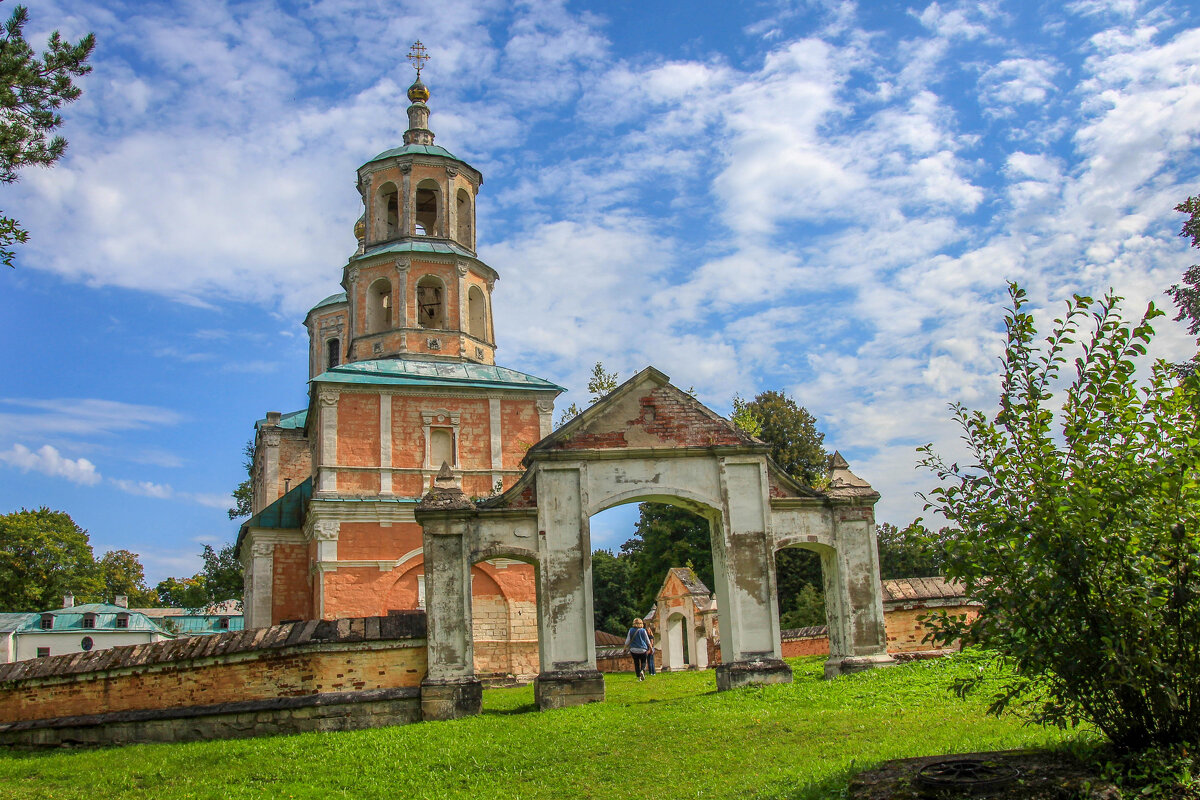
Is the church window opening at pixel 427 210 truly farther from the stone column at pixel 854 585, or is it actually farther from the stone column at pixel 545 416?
the stone column at pixel 854 585

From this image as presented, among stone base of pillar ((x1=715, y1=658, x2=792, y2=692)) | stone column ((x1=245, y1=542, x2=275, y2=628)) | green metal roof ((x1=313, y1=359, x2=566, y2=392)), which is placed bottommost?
stone base of pillar ((x1=715, y1=658, x2=792, y2=692))

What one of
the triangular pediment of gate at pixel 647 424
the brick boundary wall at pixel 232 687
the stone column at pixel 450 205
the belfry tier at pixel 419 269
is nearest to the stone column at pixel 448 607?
the brick boundary wall at pixel 232 687

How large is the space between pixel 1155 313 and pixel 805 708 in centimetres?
703

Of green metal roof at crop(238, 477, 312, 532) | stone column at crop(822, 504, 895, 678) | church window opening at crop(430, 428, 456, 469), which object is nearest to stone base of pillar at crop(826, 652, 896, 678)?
stone column at crop(822, 504, 895, 678)

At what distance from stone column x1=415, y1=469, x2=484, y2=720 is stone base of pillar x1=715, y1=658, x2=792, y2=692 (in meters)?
3.83

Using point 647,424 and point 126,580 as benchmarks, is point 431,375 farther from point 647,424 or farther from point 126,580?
point 126,580

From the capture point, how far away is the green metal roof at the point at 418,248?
92.6ft

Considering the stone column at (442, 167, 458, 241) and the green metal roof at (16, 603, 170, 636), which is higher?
the stone column at (442, 167, 458, 241)

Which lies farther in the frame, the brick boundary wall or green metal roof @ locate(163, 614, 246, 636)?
green metal roof @ locate(163, 614, 246, 636)

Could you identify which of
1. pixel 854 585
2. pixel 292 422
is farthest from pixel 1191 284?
pixel 292 422

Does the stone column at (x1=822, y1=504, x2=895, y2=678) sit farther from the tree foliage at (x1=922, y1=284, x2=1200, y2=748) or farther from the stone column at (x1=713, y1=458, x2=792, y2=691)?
the tree foliage at (x1=922, y1=284, x2=1200, y2=748)

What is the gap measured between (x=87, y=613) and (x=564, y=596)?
41281mm

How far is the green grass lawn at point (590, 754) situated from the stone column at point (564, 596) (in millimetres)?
914

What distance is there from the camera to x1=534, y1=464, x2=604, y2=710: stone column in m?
14.0
